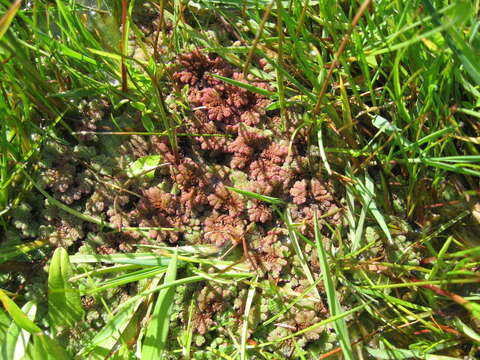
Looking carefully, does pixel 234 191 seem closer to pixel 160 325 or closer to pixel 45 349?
pixel 160 325

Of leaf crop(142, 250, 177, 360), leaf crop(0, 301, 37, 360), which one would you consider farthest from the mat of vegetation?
leaf crop(142, 250, 177, 360)

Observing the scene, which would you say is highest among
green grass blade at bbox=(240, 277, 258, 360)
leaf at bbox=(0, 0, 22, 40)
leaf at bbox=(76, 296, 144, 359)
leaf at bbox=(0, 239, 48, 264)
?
leaf at bbox=(0, 0, 22, 40)

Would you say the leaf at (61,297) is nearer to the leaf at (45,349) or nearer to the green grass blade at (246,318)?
the leaf at (45,349)

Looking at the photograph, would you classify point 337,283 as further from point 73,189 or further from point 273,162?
point 73,189

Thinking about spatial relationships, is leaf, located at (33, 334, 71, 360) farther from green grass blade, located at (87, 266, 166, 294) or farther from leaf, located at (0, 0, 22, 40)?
leaf, located at (0, 0, 22, 40)

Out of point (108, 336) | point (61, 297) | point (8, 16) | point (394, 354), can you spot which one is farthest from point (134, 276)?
point (394, 354)

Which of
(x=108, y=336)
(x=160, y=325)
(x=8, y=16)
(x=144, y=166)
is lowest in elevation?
(x=108, y=336)

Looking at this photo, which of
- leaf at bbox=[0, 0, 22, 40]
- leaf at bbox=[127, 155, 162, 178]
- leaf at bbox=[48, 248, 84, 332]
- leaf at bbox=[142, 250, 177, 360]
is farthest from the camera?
leaf at bbox=[127, 155, 162, 178]
